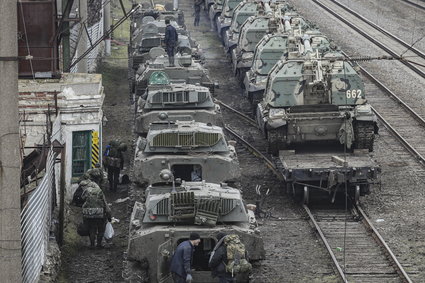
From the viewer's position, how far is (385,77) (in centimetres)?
4478

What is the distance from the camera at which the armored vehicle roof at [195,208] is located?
18953mm

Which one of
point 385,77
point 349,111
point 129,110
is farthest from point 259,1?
point 349,111

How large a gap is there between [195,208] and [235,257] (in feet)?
5.01

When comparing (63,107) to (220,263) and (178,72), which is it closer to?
(178,72)

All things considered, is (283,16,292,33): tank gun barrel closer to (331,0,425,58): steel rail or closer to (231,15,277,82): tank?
(231,15,277,82): tank

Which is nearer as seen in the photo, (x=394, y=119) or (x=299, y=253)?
(x=299, y=253)

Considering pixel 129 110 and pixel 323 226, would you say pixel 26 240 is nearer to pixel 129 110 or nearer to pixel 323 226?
pixel 323 226

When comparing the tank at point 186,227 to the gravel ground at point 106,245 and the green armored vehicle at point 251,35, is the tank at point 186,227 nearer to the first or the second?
the gravel ground at point 106,245

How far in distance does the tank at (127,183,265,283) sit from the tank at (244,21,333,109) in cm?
1662

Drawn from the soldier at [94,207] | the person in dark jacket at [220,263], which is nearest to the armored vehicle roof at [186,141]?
the soldier at [94,207]

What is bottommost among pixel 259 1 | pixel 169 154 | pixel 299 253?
pixel 299 253

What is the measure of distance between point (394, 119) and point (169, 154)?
1482cm

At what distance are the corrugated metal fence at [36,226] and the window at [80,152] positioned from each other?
4895mm

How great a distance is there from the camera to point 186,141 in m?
23.9
